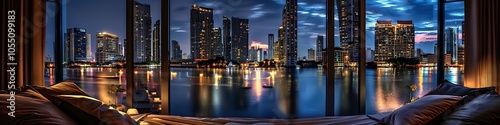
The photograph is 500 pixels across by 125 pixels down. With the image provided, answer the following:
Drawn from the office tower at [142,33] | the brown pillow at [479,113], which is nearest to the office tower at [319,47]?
the office tower at [142,33]

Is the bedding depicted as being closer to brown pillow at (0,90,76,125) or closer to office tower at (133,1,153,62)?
brown pillow at (0,90,76,125)

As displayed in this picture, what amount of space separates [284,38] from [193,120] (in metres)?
2.83

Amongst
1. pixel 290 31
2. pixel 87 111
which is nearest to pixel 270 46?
pixel 290 31

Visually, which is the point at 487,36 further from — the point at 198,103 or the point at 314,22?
the point at 198,103

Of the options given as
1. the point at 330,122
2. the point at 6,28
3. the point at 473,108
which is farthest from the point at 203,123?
the point at 6,28

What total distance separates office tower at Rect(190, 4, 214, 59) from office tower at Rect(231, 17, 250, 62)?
13.5 inches

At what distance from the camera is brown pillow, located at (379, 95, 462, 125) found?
161 centimetres

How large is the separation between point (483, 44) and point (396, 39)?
1181 millimetres

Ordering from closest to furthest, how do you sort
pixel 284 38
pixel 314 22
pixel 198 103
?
pixel 314 22 < pixel 284 38 < pixel 198 103

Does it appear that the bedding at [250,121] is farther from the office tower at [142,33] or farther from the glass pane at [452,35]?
the glass pane at [452,35]

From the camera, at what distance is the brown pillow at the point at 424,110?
5.28 ft

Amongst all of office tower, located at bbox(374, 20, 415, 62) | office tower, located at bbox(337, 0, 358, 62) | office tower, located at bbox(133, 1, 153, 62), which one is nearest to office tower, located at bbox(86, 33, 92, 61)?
office tower, located at bbox(133, 1, 153, 62)

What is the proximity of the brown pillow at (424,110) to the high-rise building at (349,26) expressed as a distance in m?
1.70

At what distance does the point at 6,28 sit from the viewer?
2.64m
